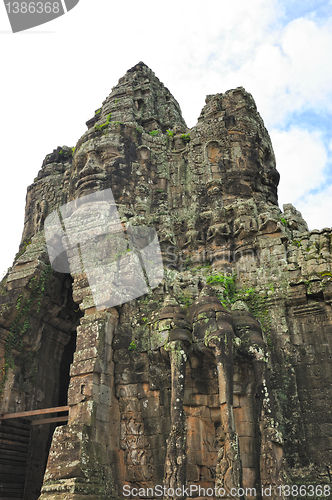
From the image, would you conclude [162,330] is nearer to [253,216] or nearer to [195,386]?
[195,386]

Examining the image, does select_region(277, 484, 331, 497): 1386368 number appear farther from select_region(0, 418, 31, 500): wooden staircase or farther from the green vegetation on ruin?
the green vegetation on ruin

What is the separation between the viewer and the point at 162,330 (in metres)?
10.7

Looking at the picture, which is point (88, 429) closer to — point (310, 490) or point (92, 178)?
point (310, 490)

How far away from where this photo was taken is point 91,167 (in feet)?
50.7

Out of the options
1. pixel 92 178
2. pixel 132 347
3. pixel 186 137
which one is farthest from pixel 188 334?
pixel 186 137

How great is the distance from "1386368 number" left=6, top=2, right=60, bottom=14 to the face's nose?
646 centimetres

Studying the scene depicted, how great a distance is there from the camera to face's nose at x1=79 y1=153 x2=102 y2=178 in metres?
15.4

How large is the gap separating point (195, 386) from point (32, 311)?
628 centimetres

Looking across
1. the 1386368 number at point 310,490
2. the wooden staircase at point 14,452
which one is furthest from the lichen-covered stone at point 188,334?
the wooden staircase at point 14,452

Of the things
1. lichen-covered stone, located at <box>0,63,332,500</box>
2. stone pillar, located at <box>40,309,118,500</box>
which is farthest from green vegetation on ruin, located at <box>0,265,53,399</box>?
stone pillar, located at <box>40,309,118,500</box>

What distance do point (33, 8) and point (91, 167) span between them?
21.4ft

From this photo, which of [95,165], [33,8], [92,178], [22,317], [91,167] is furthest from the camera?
[95,165]

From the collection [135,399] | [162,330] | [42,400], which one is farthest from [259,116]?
[42,400]

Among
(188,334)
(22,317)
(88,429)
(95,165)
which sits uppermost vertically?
(95,165)
